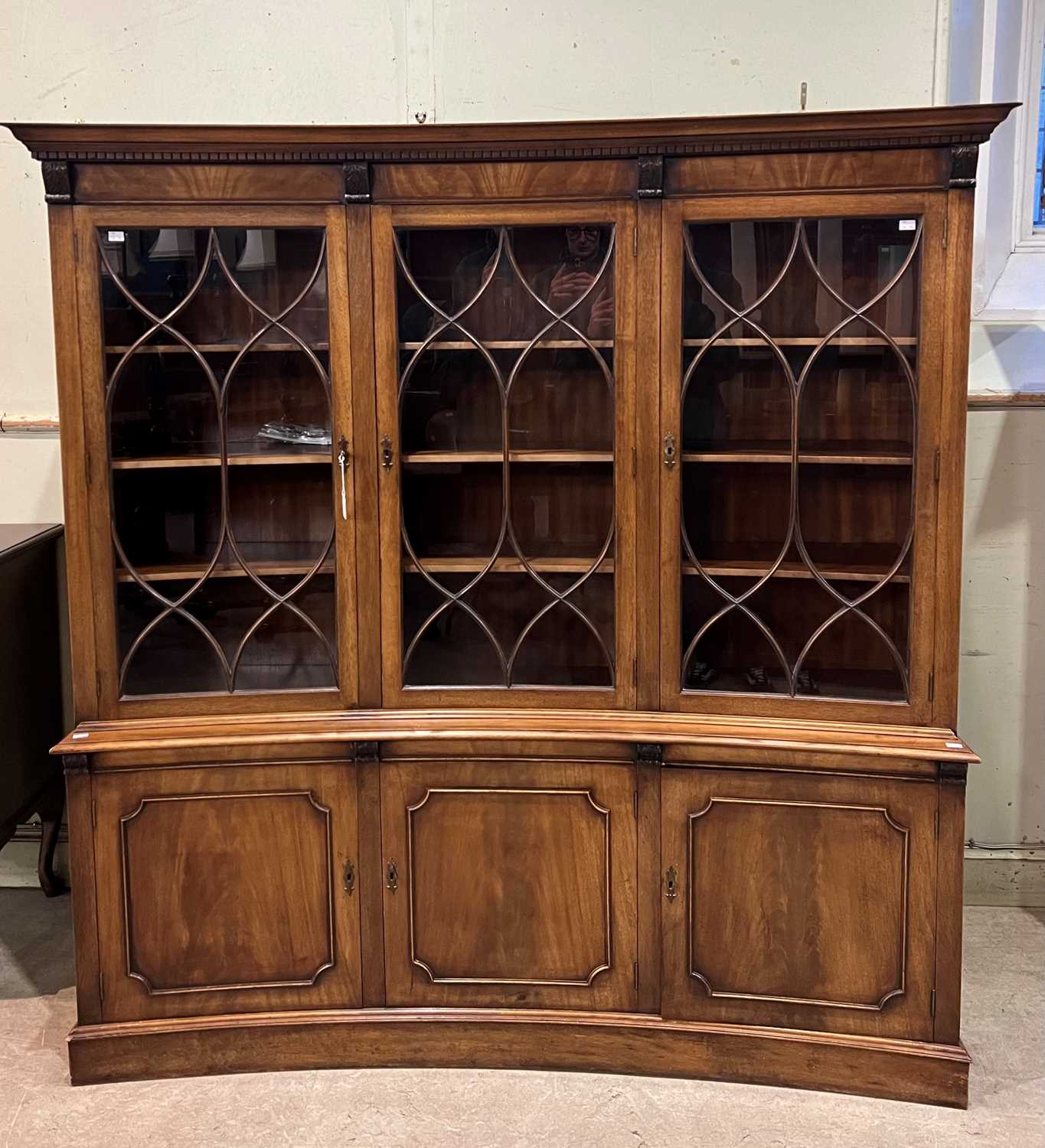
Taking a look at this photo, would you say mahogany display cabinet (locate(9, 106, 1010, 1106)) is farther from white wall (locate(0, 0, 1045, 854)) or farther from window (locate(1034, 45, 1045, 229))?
window (locate(1034, 45, 1045, 229))

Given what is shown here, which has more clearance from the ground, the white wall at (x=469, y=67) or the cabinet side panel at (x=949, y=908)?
the white wall at (x=469, y=67)

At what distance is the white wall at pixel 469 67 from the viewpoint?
2793mm

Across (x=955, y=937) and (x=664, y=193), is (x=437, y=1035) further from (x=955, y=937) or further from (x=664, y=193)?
(x=664, y=193)

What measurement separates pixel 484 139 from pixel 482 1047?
1825 millimetres

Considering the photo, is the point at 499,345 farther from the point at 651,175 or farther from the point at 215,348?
the point at 215,348

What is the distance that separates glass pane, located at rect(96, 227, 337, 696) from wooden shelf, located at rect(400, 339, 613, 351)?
18 centimetres

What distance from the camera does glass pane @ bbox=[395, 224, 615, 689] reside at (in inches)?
87.8

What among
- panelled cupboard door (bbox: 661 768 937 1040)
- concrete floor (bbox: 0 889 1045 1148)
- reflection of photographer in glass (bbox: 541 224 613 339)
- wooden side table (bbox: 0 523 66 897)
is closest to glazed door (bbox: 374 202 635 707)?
reflection of photographer in glass (bbox: 541 224 613 339)

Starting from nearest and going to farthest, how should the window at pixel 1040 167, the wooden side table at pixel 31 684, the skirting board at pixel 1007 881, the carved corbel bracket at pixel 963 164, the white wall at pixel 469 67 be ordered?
the carved corbel bracket at pixel 963 164
the wooden side table at pixel 31 684
the white wall at pixel 469 67
the window at pixel 1040 167
the skirting board at pixel 1007 881

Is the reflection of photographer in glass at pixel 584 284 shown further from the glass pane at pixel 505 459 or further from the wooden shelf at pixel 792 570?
the wooden shelf at pixel 792 570

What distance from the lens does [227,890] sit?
2.33 m

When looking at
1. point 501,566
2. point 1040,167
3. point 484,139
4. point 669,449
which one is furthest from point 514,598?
point 1040,167

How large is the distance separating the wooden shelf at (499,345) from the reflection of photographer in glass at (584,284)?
0.12ft

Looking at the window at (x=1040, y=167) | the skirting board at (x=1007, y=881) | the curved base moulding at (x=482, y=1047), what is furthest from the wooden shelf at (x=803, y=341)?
the skirting board at (x=1007, y=881)
